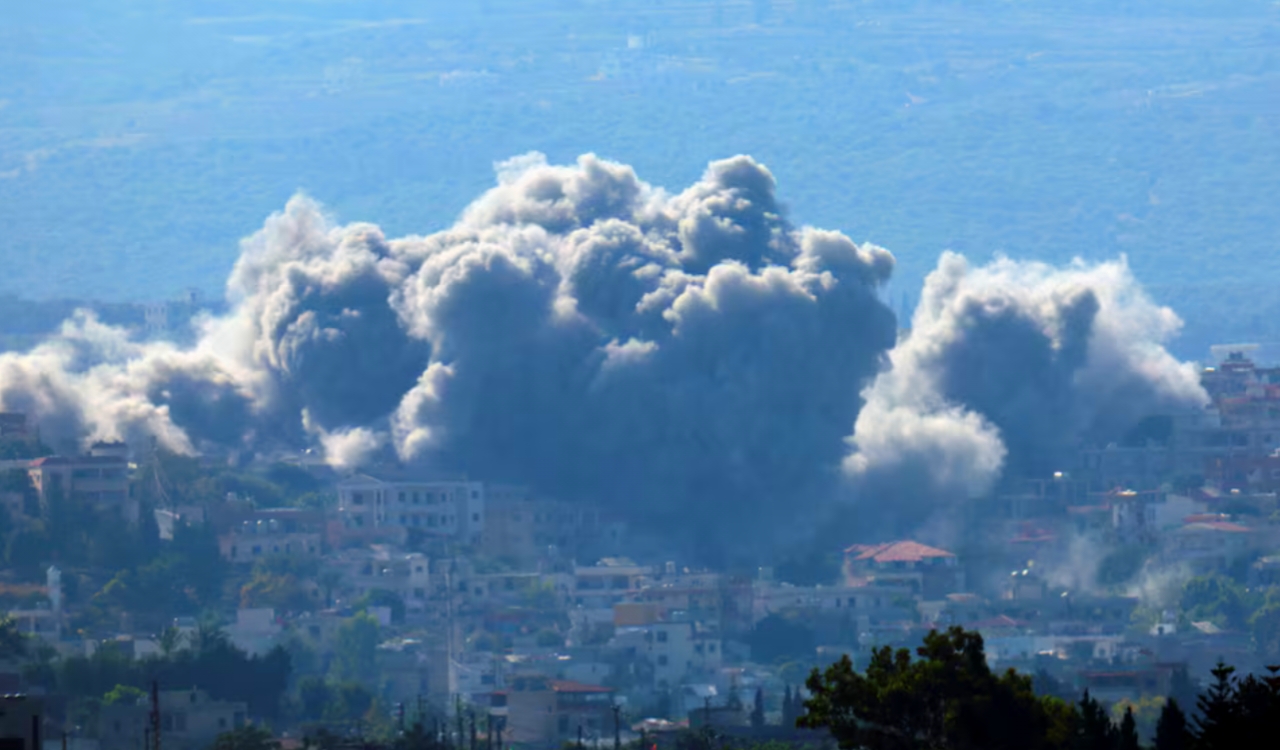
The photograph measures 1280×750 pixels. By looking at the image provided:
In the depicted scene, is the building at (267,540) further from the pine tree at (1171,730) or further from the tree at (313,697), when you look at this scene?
the pine tree at (1171,730)

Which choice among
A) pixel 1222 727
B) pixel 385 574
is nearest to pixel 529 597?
pixel 385 574

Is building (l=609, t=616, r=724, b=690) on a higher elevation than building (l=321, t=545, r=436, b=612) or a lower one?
lower

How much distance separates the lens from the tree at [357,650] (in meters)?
84.0

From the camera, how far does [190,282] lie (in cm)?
17562

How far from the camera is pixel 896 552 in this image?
98.6m

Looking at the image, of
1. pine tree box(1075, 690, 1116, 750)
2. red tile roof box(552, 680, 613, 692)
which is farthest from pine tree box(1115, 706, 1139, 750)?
red tile roof box(552, 680, 613, 692)

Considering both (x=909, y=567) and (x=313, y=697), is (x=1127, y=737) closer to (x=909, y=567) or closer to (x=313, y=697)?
(x=313, y=697)

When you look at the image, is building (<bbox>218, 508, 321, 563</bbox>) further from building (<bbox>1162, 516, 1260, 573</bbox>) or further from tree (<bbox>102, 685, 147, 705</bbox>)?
building (<bbox>1162, 516, 1260, 573</bbox>)

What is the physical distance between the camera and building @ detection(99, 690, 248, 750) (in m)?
69.4

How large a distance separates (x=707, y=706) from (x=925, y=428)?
2861 centimetres

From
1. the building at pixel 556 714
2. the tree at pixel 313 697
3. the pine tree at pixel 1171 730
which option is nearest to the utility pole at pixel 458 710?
the building at pixel 556 714

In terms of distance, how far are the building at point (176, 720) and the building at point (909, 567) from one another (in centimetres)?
2706

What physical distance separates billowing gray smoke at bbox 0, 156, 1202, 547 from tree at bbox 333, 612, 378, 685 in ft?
34.6

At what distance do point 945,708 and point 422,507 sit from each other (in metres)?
58.0
